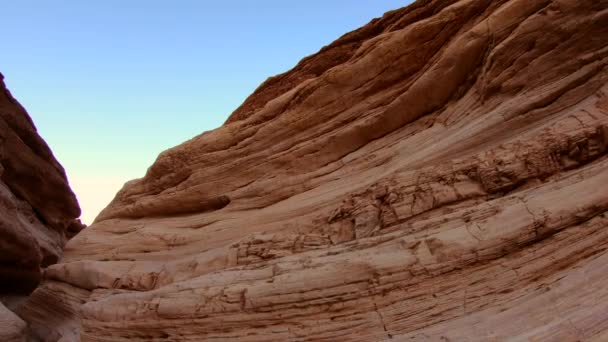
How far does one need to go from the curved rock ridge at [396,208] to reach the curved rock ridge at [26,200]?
3.90 feet

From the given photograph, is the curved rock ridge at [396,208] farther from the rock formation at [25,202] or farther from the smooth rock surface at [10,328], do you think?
the rock formation at [25,202]

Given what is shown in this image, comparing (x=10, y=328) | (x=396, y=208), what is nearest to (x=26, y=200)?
(x=10, y=328)

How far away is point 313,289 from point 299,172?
4.57m

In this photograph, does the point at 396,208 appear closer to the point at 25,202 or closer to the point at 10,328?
the point at 10,328

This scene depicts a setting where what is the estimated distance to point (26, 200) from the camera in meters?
14.1

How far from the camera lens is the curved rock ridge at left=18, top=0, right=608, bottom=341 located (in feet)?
17.9

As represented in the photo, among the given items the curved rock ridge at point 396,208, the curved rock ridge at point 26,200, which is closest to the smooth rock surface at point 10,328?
the curved rock ridge at point 396,208

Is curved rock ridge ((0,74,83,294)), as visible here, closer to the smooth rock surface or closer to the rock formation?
the rock formation

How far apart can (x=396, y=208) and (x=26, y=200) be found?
12.4 meters

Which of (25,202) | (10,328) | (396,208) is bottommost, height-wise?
(10,328)

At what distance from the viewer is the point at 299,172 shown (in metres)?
10.6

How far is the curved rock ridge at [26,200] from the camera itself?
1200 centimetres

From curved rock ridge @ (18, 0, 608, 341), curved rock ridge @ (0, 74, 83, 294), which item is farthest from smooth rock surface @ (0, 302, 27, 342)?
curved rock ridge @ (0, 74, 83, 294)

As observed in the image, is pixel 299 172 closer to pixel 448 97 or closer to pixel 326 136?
pixel 326 136
